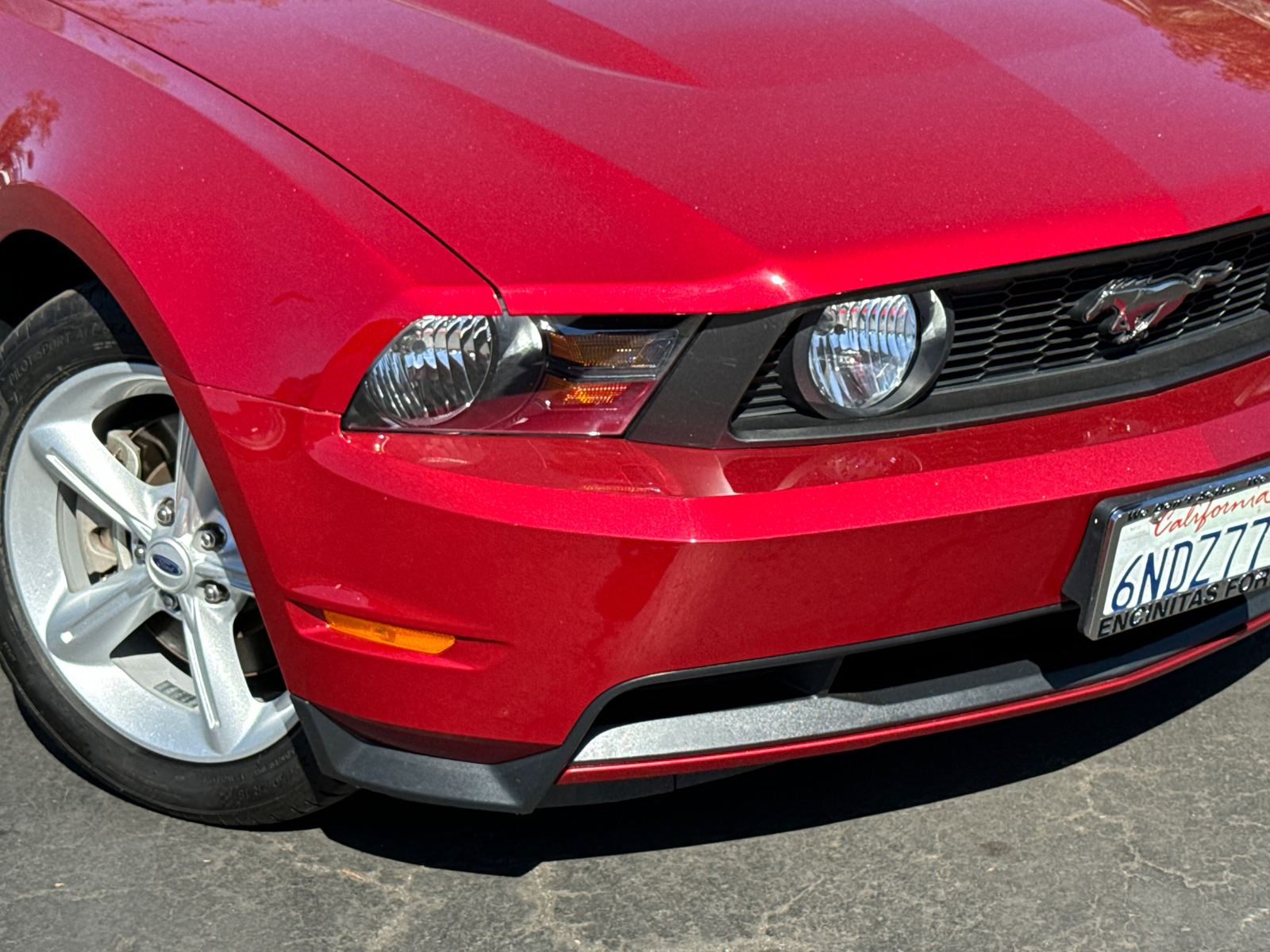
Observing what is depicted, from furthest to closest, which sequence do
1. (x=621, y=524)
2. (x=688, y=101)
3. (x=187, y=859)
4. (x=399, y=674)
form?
(x=187, y=859) < (x=688, y=101) < (x=399, y=674) < (x=621, y=524)

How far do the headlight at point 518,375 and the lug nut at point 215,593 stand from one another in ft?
1.91

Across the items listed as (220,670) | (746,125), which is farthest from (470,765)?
(746,125)

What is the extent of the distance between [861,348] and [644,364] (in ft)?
0.90

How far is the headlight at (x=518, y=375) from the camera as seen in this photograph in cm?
182

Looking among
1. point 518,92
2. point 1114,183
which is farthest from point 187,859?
point 1114,183

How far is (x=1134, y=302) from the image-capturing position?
79.8 inches

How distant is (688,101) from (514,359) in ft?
1.64

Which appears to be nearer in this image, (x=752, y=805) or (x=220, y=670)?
(x=220, y=670)

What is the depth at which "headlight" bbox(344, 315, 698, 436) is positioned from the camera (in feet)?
5.97

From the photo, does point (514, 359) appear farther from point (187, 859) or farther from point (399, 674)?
point (187, 859)

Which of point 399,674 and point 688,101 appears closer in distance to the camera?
point 399,674

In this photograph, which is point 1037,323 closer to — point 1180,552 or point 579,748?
point 1180,552

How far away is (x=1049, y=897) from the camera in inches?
87.0

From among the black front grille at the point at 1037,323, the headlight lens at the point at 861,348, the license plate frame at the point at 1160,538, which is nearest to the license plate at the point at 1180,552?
the license plate frame at the point at 1160,538
